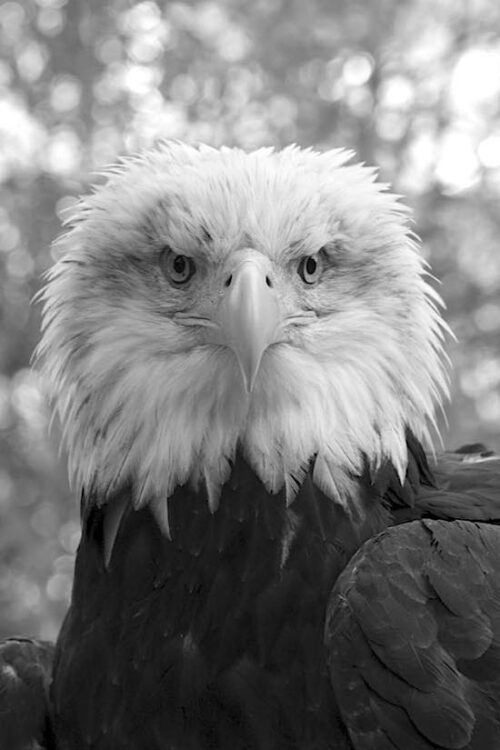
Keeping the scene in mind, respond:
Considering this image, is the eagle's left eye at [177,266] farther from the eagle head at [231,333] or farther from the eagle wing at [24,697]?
the eagle wing at [24,697]

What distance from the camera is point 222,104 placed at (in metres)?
8.77

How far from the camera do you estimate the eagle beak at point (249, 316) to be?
3096 mm

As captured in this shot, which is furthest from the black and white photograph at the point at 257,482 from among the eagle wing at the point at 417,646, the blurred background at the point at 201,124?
the blurred background at the point at 201,124

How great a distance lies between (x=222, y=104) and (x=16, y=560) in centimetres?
398

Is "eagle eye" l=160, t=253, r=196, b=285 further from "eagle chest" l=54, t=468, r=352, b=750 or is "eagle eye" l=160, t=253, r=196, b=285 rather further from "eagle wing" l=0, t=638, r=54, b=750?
"eagle wing" l=0, t=638, r=54, b=750

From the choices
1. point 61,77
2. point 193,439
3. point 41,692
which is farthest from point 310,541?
point 61,77

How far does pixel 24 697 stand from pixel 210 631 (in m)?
0.78

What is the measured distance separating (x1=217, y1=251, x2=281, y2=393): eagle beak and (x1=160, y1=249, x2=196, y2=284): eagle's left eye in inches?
9.8

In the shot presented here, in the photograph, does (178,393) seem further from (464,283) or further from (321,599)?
(464,283)

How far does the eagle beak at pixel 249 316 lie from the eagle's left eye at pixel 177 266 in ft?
0.82

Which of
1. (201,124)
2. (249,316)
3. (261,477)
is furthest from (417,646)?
(201,124)

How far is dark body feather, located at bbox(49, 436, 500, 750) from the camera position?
3016 millimetres

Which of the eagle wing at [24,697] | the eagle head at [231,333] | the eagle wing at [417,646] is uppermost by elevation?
the eagle head at [231,333]

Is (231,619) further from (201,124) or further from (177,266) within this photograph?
(201,124)
